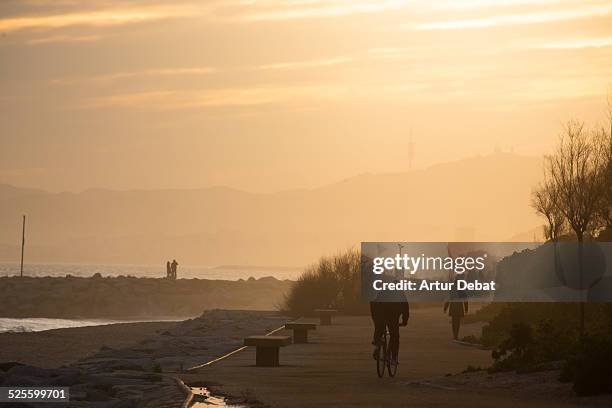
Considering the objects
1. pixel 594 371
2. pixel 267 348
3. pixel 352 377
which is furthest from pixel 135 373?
pixel 594 371

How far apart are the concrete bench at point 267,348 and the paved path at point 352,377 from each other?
35cm

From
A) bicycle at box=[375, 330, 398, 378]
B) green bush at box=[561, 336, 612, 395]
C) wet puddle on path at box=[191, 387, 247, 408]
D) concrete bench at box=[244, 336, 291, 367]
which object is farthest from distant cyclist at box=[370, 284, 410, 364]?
green bush at box=[561, 336, 612, 395]

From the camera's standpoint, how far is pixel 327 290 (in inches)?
2534

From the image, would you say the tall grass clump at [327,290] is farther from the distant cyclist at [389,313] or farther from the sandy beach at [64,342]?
the distant cyclist at [389,313]

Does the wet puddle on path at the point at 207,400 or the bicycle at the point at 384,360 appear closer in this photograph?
the wet puddle on path at the point at 207,400

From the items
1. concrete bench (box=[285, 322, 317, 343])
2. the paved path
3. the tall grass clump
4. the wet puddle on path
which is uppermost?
the tall grass clump

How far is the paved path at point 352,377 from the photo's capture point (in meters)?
19.1

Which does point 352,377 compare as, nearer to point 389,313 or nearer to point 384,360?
point 384,360

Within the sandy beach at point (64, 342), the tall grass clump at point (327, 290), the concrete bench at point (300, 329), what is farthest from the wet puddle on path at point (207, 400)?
the tall grass clump at point (327, 290)

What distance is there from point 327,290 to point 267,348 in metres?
37.4

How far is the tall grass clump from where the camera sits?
207 feet

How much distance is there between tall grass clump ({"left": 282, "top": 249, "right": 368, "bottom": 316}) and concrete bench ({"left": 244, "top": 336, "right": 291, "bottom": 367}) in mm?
33787

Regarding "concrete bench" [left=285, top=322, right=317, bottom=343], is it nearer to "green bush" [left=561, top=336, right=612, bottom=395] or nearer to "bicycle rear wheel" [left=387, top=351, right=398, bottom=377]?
"bicycle rear wheel" [left=387, top=351, right=398, bottom=377]

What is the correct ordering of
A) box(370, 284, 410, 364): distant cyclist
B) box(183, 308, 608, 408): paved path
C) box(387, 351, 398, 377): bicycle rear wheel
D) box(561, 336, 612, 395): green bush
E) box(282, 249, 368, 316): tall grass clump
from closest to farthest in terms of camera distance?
box(561, 336, 612, 395): green bush < box(183, 308, 608, 408): paved path < box(370, 284, 410, 364): distant cyclist < box(387, 351, 398, 377): bicycle rear wheel < box(282, 249, 368, 316): tall grass clump
